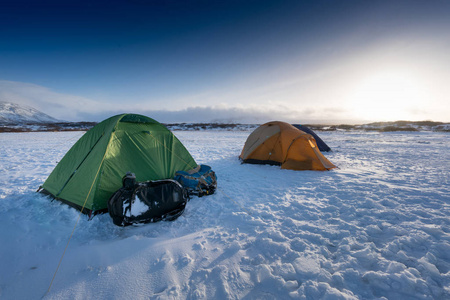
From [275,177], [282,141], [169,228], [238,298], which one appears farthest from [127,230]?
[282,141]

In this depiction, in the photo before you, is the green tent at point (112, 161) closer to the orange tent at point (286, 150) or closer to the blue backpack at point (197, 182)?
the blue backpack at point (197, 182)

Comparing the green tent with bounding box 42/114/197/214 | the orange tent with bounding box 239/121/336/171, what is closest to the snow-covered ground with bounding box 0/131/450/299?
the green tent with bounding box 42/114/197/214

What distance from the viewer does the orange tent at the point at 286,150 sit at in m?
8.91

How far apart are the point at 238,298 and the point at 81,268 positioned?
8.45 feet

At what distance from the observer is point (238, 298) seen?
2471mm

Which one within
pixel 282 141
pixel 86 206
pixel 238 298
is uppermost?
pixel 282 141

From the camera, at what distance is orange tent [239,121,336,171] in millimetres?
8914

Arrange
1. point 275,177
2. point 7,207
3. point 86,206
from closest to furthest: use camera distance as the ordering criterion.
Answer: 1. point 86,206
2. point 7,207
3. point 275,177

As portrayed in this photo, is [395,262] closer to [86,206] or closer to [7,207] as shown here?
[86,206]

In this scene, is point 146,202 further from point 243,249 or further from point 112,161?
point 243,249

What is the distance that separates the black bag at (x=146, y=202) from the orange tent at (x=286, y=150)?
632 centimetres

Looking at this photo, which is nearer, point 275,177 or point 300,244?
point 300,244

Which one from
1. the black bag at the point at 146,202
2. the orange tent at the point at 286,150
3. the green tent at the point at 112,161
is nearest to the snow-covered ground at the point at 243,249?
the black bag at the point at 146,202

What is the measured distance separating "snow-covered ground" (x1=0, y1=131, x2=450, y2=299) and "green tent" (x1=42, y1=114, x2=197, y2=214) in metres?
0.52
